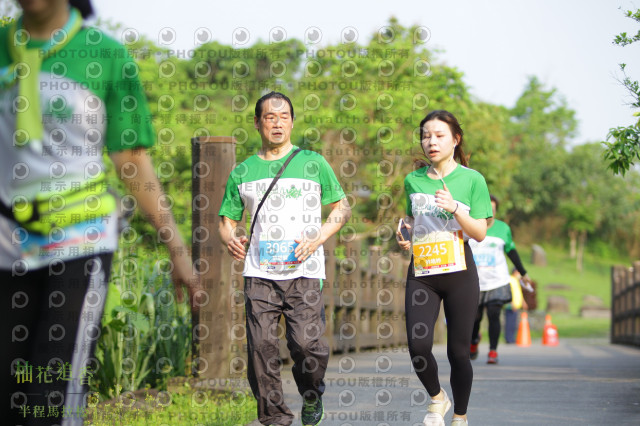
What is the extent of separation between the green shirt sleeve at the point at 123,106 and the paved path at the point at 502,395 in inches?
126

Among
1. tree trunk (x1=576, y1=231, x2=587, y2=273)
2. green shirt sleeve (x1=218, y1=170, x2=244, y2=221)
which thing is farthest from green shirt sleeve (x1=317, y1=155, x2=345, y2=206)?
tree trunk (x1=576, y1=231, x2=587, y2=273)

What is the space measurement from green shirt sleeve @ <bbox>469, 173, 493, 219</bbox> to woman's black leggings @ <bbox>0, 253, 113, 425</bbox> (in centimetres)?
290

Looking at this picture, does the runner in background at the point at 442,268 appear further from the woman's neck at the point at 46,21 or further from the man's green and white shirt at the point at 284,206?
the woman's neck at the point at 46,21

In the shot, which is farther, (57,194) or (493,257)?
(493,257)

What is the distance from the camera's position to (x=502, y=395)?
7395 mm

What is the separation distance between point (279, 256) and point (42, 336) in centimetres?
227

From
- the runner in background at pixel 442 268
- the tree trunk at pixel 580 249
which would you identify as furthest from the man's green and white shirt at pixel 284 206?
the tree trunk at pixel 580 249

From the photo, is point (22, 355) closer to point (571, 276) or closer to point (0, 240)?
point (0, 240)

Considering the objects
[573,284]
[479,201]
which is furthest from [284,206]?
[573,284]

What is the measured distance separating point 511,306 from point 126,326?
540 inches

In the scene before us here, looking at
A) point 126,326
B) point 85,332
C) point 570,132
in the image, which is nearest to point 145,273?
point 126,326

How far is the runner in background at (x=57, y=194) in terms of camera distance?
281 centimetres

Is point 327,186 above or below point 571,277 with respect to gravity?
below

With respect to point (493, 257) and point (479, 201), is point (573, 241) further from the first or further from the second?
point (479, 201)
